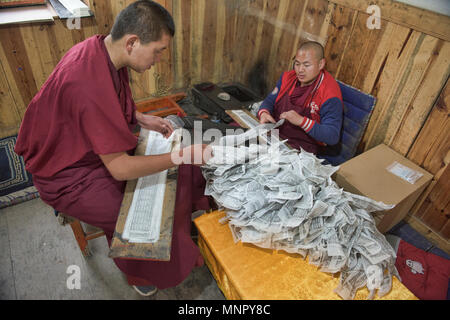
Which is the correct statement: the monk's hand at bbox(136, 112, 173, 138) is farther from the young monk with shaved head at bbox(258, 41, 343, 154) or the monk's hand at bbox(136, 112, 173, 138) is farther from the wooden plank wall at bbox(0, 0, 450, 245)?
the wooden plank wall at bbox(0, 0, 450, 245)

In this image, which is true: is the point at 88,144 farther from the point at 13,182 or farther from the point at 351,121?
the point at 351,121

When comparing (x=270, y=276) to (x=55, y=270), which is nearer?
(x=270, y=276)

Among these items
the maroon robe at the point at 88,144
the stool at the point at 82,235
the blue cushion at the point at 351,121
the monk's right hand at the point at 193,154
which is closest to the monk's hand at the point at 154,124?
the maroon robe at the point at 88,144

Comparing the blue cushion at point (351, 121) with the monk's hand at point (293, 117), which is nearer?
the monk's hand at point (293, 117)

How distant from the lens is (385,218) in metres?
1.79

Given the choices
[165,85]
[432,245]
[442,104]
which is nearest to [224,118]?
[165,85]

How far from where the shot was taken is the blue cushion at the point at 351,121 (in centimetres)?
204

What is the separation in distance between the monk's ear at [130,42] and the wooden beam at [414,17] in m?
1.61

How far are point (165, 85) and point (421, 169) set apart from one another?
262 cm

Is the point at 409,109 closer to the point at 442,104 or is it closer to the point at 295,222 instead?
the point at 442,104

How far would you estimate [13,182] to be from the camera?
2174mm

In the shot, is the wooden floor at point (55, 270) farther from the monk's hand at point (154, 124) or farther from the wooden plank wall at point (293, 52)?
the wooden plank wall at point (293, 52)

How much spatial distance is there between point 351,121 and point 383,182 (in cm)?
54

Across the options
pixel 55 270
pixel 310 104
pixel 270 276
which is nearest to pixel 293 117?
pixel 310 104
